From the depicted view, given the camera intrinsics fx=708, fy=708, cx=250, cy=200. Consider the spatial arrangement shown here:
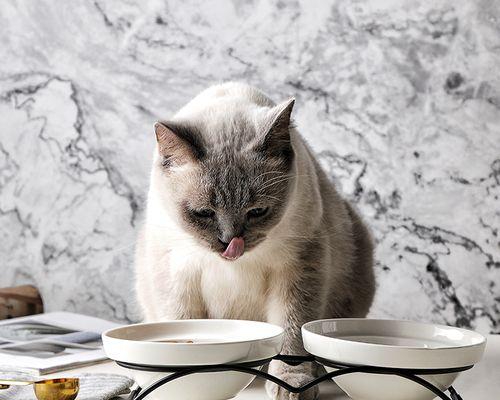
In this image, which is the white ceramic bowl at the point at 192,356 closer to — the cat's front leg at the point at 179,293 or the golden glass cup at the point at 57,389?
the golden glass cup at the point at 57,389

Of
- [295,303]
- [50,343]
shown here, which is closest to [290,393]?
[295,303]

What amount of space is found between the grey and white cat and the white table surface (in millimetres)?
41

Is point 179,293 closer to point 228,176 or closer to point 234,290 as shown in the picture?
point 234,290

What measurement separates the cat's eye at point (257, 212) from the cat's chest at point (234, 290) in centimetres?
15

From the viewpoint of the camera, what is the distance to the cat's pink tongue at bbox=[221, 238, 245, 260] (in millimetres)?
1060

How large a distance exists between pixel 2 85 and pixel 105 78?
0.33 meters

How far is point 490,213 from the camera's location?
1.65 meters

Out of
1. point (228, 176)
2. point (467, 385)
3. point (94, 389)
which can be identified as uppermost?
→ point (228, 176)

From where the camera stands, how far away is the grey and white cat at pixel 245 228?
3.51 feet

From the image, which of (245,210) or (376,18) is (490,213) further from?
(245,210)

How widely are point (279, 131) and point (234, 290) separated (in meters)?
0.31

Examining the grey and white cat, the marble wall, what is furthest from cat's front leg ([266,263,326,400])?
the marble wall

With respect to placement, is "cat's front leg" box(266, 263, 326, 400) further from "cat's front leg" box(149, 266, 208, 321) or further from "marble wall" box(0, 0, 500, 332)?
"marble wall" box(0, 0, 500, 332)

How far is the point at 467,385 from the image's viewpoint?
117 centimetres
